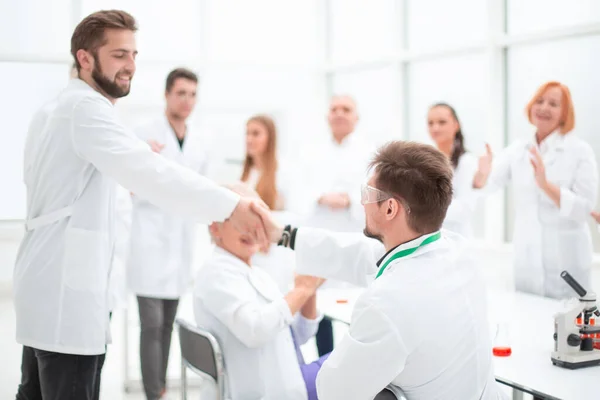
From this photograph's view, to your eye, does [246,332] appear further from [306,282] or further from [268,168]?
[268,168]

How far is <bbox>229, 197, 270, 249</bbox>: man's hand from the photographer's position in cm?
208

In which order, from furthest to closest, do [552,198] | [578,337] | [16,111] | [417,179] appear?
[16,111] < [552,198] < [578,337] < [417,179]

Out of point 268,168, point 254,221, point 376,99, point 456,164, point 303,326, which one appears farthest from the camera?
point 376,99

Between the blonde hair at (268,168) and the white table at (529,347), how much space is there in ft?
3.43

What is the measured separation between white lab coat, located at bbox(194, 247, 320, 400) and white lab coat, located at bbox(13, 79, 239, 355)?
0.23m

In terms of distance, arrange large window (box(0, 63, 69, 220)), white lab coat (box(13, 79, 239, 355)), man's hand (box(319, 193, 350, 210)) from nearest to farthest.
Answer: white lab coat (box(13, 79, 239, 355)) < man's hand (box(319, 193, 350, 210)) < large window (box(0, 63, 69, 220))

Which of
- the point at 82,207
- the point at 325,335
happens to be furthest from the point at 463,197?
the point at 82,207

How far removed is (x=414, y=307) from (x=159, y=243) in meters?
2.35

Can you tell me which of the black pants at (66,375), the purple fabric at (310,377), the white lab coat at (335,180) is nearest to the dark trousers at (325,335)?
the white lab coat at (335,180)

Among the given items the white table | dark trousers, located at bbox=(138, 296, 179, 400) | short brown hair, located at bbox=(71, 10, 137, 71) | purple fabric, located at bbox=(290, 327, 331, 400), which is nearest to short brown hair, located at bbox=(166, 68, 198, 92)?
dark trousers, located at bbox=(138, 296, 179, 400)

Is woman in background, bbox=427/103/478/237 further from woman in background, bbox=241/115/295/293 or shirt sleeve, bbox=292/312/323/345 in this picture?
shirt sleeve, bbox=292/312/323/345

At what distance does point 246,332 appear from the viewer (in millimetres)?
2025

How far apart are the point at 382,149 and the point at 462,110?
3.92 m

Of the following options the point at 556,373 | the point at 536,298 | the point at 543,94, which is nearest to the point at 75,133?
the point at 556,373
